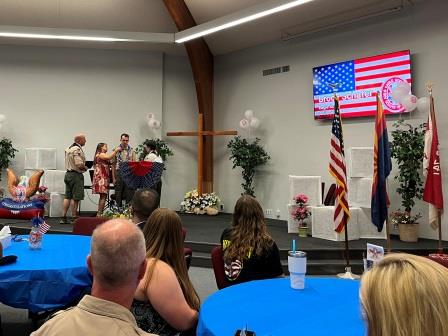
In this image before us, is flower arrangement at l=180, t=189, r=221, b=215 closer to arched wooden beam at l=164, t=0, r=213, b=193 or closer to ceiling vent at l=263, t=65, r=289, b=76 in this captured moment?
arched wooden beam at l=164, t=0, r=213, b=193

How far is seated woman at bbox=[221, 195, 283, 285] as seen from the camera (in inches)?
96.8

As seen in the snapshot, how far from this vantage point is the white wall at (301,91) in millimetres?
6301

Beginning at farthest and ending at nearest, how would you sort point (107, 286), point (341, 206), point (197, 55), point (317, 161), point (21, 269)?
point (197, 55) < point (317, 161) < point (341, 206) < point (21, 269) < point (107, 286)

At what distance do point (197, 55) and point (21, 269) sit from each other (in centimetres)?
755

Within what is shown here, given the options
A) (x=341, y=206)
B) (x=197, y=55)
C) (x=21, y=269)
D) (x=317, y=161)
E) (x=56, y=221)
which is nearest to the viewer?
(x=21, y=269)

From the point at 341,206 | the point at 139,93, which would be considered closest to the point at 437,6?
the point at 341,206

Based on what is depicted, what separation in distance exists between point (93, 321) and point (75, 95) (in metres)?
8.86

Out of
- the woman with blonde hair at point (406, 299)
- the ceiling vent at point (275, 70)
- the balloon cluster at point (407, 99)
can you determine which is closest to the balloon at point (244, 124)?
the ceiling vent at point (275, 70)

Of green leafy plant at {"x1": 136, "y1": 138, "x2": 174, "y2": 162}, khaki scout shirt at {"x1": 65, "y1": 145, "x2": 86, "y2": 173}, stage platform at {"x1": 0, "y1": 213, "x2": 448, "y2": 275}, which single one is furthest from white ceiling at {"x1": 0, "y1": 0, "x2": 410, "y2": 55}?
stage platform at {"x1": 0, "y1": 213, "x2": 448, "y2": 275}

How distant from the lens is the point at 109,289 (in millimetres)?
1146

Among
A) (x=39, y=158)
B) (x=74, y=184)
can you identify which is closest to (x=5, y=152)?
(x=39, y=158)

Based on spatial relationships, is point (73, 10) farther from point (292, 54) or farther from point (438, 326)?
point (438, 326)

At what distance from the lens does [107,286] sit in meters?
1.15

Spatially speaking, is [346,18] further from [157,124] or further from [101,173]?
[101,173]
